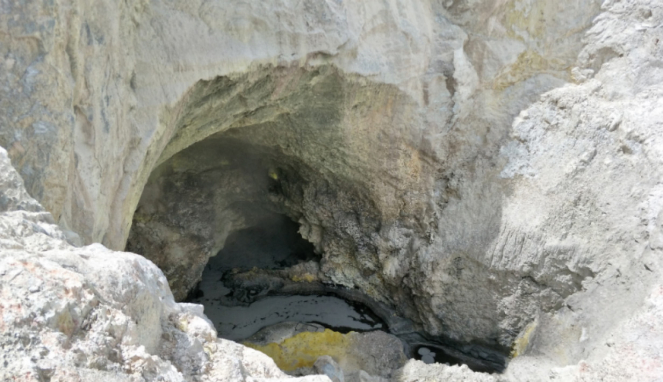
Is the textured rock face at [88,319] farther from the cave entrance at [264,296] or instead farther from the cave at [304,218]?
the cave entrance at [264,296]

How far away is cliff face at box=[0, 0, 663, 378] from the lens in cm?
237

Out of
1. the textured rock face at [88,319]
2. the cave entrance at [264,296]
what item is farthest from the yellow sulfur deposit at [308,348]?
the textured rock face at [88,319]

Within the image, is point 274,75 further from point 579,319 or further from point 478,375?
point 579,319

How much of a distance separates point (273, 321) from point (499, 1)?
11.2 ft

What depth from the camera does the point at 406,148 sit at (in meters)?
3.99

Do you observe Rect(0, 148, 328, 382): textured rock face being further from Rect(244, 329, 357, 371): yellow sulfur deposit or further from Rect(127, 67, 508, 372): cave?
Rect(244, 329, 357, 371): yellow sulfur deposit

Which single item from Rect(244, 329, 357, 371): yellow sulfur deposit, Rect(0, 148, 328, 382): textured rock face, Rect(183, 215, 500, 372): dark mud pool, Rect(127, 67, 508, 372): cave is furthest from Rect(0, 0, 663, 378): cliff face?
Rect(244, 329, 357, 371): yellow sulfur deposit

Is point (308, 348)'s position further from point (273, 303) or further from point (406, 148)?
point (406, 148)

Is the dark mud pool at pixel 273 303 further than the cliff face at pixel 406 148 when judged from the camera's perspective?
Yes

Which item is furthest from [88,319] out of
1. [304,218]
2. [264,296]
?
[264,296]

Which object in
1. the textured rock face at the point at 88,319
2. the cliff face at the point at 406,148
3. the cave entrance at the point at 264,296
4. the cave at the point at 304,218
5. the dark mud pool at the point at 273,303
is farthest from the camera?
the cave entrance at the point at 264,296

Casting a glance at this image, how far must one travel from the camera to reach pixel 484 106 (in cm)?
399

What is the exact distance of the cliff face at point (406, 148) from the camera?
7.78 feet

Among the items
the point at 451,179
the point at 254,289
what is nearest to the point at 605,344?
the point at 451,179
